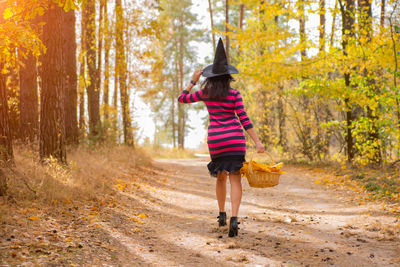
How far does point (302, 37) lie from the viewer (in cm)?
1077

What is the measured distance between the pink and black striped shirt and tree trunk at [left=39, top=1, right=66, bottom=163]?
379 cm

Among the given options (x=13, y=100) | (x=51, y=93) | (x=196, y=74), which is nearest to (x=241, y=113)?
(x=196, y=74)

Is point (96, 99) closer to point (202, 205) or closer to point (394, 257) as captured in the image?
point (202, 205)

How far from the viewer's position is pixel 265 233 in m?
5.02

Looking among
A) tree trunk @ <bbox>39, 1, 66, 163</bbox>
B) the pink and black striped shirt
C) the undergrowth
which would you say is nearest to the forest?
tree trunk @ <bbox>39, 1, 66, 163</bbox>

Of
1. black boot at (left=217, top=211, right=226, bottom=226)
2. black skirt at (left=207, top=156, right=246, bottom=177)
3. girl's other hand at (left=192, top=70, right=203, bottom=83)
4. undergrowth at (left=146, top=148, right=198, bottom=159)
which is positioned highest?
girl's other hand at (left=192, top=70, right=203, bottom=83)

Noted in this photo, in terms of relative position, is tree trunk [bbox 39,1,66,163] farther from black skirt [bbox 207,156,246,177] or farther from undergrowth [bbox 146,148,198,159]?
undergrowth [bbox 146,148,198,159]

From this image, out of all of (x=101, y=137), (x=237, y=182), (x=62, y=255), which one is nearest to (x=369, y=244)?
(x=237, y=182)

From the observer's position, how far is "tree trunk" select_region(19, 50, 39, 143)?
10.1 meters

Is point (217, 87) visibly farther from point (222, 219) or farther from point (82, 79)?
point (82, 79)

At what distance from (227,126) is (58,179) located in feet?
10.8

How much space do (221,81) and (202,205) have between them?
3.42 m

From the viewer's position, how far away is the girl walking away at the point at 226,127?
4.81 meters

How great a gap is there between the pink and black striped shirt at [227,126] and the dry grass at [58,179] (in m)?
2.58
